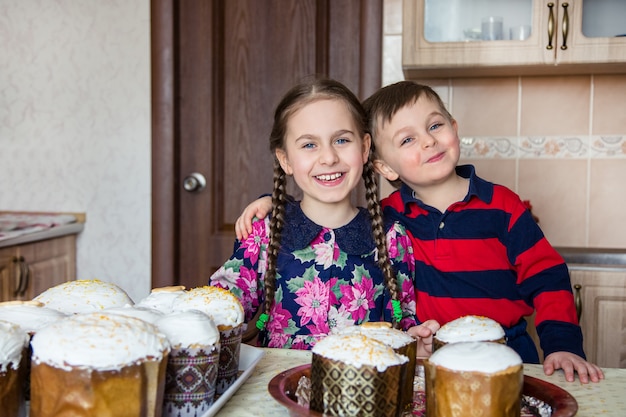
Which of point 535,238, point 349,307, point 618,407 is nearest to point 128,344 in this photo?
point 618,407

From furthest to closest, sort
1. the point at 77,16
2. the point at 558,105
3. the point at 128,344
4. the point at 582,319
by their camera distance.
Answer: the point at 77,16 → the point at 558,105 → the point at 582,319 → the point at 128,344

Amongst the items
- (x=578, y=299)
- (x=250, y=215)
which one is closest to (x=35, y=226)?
(x=250, y=215)

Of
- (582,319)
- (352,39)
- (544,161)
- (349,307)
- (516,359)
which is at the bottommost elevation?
(582,319)

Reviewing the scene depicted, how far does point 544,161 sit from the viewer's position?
2.67 metres

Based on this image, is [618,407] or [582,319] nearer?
[618,407]

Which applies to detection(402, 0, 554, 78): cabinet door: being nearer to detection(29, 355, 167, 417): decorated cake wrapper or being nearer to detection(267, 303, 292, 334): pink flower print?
detection(267, 303, 292, 334): pink flower print

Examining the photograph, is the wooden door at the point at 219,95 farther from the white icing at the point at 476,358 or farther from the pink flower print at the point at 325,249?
the white icing at the point at 476,358

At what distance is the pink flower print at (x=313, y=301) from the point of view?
151 centimetres

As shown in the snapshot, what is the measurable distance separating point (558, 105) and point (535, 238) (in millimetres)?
1291

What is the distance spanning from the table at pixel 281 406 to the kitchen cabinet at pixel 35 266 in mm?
1688

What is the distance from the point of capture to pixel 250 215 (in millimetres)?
1590

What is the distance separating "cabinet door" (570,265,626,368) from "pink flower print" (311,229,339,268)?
1062 millimetres

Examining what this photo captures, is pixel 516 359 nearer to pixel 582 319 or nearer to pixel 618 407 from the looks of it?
pixel 618 407

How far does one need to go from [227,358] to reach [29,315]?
0.26 m
